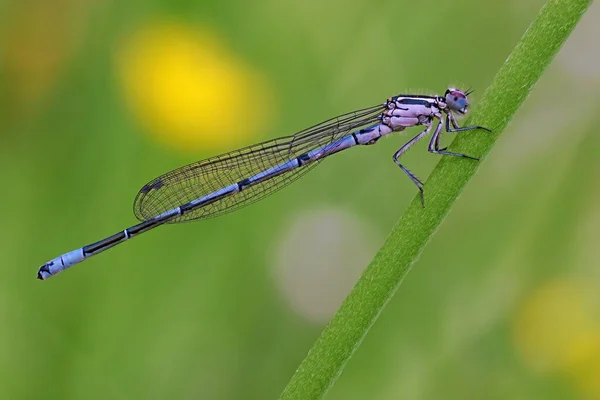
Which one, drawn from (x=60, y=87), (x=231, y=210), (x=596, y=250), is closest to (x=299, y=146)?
(x=231, y=210)

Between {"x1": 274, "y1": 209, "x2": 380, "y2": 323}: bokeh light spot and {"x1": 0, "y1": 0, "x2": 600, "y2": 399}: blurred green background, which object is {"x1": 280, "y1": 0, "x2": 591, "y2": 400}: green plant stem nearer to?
{"x1": 0, "y1": 0, "x2": 600, "y2": 399}: blurred green background

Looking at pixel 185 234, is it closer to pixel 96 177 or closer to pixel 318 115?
pixel 96 177

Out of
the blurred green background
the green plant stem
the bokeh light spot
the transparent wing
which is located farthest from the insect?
the green plant stem

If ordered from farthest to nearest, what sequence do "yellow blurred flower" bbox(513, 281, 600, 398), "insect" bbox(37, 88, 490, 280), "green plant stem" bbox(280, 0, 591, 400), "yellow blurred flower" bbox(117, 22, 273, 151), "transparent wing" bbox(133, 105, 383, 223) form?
"yellow blurred flower" bbox(117, 22, 273, 151), "transparent wing" bbox(133, 105, 383, 223), "insect" bbox(37, 88, 490, 280), "yellow blurred flower" bbox(513, 281, 600, 398), "green plant stem" bbox(280, 0, 591, 400)

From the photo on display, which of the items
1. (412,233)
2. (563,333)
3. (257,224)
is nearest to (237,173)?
(257,224)

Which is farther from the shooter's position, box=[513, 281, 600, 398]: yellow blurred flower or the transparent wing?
the transparent wing

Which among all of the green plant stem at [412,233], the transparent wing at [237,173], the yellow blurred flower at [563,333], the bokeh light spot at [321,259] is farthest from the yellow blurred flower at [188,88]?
the green plant stem at [412,233]

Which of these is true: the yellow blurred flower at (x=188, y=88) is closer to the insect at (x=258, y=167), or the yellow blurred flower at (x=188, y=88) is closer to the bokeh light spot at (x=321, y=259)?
the insect at (x=258, y=167)
